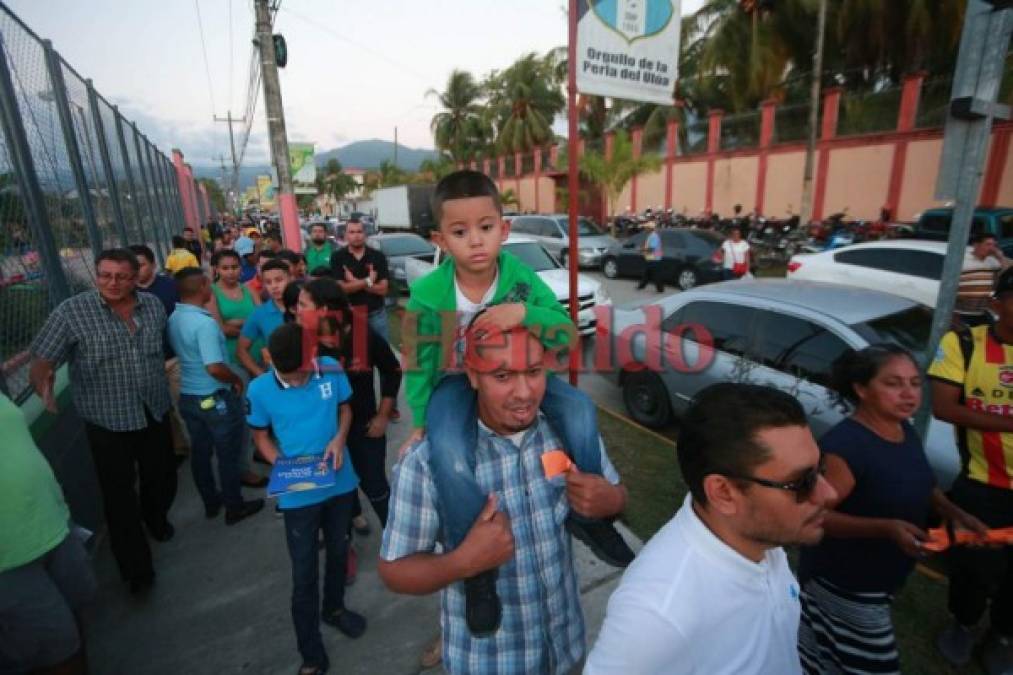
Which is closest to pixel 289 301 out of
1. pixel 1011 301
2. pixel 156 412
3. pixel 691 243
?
pixel 156 412

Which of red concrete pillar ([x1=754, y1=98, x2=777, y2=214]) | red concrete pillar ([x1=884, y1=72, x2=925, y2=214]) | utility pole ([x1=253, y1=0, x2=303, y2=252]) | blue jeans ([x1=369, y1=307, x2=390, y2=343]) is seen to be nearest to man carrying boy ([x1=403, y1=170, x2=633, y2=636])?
blue jeans ([x1=369, y1=307, x2=390, y2=343])

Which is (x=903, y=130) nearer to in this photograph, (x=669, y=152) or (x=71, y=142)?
(x=669, y=152)

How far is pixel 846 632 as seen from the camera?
2.05 meters

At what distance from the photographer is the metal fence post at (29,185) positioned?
3.40m

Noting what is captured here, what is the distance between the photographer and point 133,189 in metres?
8.29

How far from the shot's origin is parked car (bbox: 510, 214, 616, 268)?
1526 cm

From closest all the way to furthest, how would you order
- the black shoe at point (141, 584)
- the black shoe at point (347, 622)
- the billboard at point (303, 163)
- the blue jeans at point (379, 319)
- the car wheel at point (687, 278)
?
the black shoe at point (347, 622), the black shoe at point (141, 584), the blue jeans at point (379, 319), the car wheel at point (687, 278), the billboard at point (303, 163)

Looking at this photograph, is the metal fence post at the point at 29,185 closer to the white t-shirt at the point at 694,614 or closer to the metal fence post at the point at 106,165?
the metal fence post at the point at 106,165

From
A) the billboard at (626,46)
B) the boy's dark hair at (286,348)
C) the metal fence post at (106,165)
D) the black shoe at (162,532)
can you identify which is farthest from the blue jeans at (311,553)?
the metal fence post at (106,165)

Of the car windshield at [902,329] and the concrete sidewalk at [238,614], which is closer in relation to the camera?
the concrete sidewalk at [238,614]

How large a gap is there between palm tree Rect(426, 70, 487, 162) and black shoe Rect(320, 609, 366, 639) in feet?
144

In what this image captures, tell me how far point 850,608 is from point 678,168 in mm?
25150

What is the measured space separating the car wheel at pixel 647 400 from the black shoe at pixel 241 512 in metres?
3.74

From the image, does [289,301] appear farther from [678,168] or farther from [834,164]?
[678,168]
